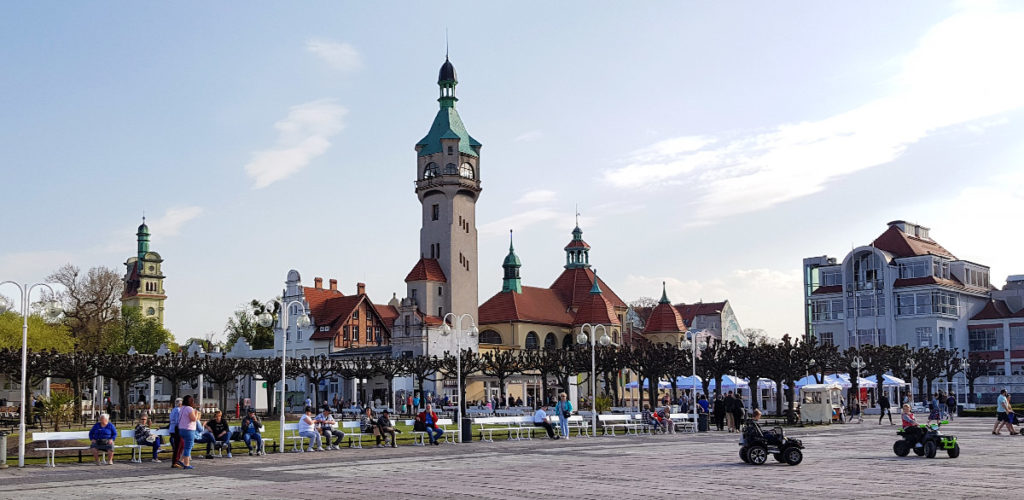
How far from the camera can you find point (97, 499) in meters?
16.0

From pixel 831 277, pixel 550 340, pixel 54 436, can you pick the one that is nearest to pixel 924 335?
pixel 831 277

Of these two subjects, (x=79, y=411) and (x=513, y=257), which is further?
(x=513, y=257)

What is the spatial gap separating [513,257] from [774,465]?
84.9 metres

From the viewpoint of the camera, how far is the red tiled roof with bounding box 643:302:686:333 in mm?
103750

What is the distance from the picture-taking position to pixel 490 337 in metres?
97.9

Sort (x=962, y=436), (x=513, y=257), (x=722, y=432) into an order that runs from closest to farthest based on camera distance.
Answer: (x=962, y=436) < (x=722, y=432) < (x=513, y=257)

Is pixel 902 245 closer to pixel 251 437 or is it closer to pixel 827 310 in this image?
pixel 827 310

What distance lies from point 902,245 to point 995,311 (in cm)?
967

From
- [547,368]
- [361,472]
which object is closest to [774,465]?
[361,472]

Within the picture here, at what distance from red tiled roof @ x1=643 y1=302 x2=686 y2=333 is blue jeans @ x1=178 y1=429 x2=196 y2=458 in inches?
3321

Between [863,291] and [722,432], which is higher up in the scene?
[863,291]

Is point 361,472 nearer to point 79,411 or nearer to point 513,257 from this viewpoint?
point 79,411

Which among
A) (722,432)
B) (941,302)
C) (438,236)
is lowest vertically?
(722,432)

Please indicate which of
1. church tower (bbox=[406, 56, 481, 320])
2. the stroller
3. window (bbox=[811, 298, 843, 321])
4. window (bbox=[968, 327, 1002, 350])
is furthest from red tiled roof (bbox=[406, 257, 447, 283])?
the stroller
